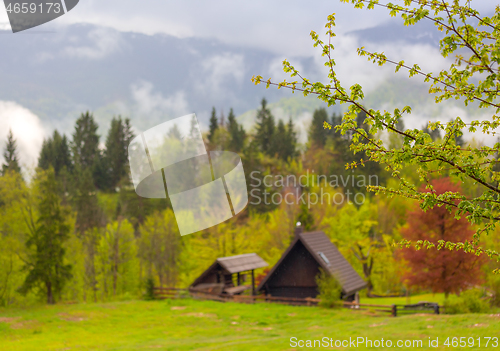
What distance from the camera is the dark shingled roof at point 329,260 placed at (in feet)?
63.6

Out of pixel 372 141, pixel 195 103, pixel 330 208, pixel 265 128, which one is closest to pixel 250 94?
pixel 195 103

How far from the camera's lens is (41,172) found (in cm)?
2538

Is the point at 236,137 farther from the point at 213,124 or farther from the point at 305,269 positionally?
the point at 305,269

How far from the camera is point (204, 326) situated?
51.4 feet

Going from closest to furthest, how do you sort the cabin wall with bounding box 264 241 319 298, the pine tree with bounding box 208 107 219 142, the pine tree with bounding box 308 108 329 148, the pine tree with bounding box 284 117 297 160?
the cabin wall with bounding box 264 241 319 298 < the pine tree with bounding box 308 108 329 148 < the pine tree with bounding box 284 117 297 160 < the pine tree with bounding box 208 107 219 142

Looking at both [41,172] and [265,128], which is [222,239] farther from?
[265,128]

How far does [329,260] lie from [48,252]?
1578cm

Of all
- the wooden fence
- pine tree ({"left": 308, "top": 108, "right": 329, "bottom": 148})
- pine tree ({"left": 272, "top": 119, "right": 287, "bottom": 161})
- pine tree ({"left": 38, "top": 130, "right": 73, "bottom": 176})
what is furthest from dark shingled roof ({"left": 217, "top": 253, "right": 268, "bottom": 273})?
pine tree ({"left": 38, "top": 130, "right": 73, "bottom": 176})

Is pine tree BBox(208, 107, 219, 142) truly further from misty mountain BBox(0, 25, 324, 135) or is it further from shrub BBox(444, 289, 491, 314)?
misty mountain BBox(0, 25, 324, 135)

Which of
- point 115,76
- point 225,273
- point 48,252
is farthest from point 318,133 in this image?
point 115,76

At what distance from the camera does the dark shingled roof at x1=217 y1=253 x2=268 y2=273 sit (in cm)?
2189

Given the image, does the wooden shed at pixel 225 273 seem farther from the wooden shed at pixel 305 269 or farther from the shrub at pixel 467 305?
the shrub at pixel 467 305

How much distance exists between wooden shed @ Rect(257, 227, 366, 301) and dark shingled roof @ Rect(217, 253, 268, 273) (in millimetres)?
1448

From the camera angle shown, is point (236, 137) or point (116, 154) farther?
point (116, 154)
